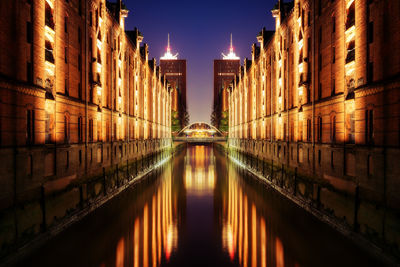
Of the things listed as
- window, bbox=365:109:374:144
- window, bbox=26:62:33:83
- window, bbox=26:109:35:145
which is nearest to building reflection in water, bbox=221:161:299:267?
window, bbox=365:109:374:144

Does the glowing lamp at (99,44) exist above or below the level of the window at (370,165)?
above

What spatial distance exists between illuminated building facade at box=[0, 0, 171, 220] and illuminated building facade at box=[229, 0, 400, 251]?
15.8 m

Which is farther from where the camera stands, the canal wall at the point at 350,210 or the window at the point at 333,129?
the window at the point at 333,129

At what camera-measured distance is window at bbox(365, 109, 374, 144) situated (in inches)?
586

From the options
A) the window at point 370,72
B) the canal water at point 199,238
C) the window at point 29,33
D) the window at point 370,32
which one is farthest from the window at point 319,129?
the window at point 29,33

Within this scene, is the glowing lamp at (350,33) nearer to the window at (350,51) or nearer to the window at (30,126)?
the window at (350,51)

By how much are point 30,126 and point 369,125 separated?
19992 mm

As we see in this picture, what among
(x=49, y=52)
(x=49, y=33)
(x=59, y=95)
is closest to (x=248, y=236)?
(x=59, y=95)

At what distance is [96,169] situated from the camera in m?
24.3

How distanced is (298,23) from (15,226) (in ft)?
93.1

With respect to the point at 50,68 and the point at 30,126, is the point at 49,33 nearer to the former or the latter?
the point at 50,68

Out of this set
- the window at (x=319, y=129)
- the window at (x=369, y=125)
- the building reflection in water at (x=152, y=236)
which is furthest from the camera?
the window at (x=319, y=129)

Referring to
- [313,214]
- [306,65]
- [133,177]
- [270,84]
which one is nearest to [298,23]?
[306,65]

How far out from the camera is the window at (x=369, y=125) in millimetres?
14897
